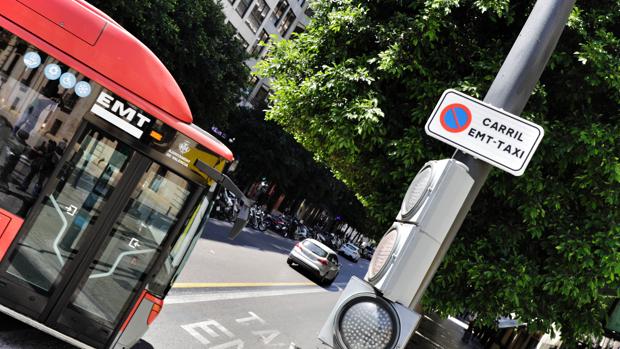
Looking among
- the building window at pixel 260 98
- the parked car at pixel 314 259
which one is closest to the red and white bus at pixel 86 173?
the parked car at pixel 314 259

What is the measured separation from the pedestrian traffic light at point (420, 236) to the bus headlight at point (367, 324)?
0.26ft

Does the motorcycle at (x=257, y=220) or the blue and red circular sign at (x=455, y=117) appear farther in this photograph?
the motorcycle at (x=257, y=220)

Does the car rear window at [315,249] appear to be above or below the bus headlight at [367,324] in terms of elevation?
below

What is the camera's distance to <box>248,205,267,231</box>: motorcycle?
26438 millimetres

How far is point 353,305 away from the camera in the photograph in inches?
86.3

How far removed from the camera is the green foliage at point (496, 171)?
5.65 metres

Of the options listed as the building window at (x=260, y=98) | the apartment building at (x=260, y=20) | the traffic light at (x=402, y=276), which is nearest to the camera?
the traffic light at (x=402, y=276)

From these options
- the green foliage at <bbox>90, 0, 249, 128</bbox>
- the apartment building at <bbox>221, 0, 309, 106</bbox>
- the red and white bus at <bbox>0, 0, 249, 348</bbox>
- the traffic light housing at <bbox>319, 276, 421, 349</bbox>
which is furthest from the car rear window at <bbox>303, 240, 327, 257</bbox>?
the traffic light housing at <bbox>319, 276, 421, 349</bbox>

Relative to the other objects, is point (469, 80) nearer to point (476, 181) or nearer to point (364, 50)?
point (364, 50)

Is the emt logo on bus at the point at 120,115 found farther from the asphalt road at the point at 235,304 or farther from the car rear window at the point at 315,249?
the car rear window at the point at 315,249

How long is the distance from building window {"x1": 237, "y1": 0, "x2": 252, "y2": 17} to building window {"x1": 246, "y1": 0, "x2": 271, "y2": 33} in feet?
2.58

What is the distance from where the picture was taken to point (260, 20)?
38.5 meters

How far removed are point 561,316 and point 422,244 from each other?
523 cm

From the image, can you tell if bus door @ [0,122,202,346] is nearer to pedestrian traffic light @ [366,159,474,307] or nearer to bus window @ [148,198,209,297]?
bus window @ [148,198,209,297]
